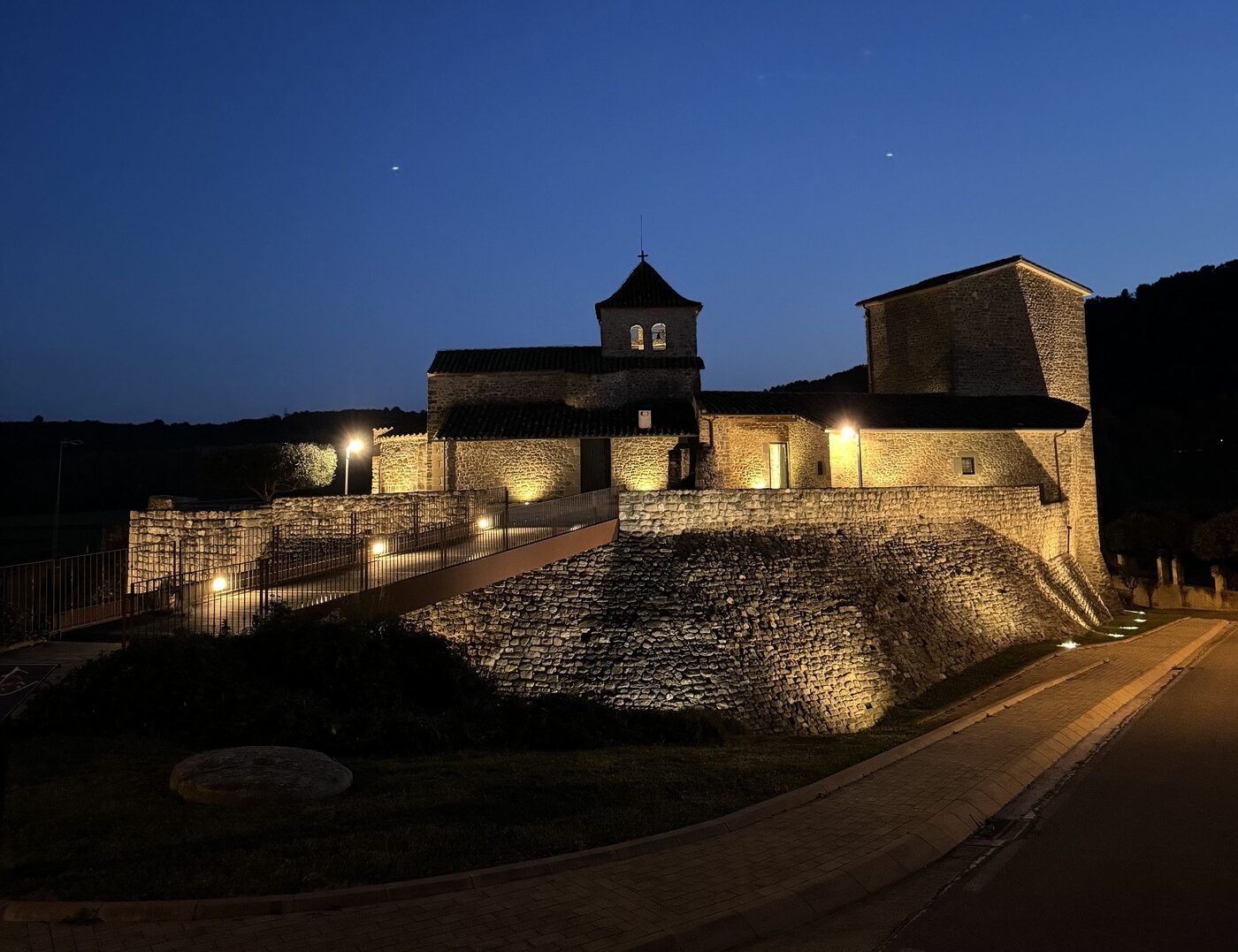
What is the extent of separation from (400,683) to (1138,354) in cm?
9678

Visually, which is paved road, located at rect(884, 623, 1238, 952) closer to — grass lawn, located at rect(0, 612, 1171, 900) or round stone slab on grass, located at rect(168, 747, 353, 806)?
grass lawn, located at rect(0, 612, 1171, 900)

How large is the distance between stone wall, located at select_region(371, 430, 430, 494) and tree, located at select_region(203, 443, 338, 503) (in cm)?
535

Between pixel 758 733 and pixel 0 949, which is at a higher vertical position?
pixel 0 949

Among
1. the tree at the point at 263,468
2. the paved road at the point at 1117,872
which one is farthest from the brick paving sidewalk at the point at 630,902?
the tree at the point at 263,468

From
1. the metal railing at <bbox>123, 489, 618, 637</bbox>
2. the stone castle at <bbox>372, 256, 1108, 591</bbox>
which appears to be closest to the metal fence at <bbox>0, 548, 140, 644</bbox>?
the metal railing at <bbox>123, 489, 618, 637</bbox>

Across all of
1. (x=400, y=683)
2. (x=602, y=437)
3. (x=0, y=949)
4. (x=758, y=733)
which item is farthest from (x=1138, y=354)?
(x=0, y=949)

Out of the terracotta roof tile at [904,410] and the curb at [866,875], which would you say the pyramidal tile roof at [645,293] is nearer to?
the terracotta roof tile at [904,410]

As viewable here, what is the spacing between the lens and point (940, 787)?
8.23 metres

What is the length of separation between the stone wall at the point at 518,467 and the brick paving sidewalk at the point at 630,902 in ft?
65.7

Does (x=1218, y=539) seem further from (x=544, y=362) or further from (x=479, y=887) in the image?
(x=479, y=887)

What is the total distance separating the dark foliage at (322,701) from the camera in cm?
906

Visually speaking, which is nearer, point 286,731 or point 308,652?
point 286,731

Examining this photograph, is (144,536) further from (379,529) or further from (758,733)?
(758,733)

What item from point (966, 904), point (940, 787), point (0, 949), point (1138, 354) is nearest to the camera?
point (0, 949)
